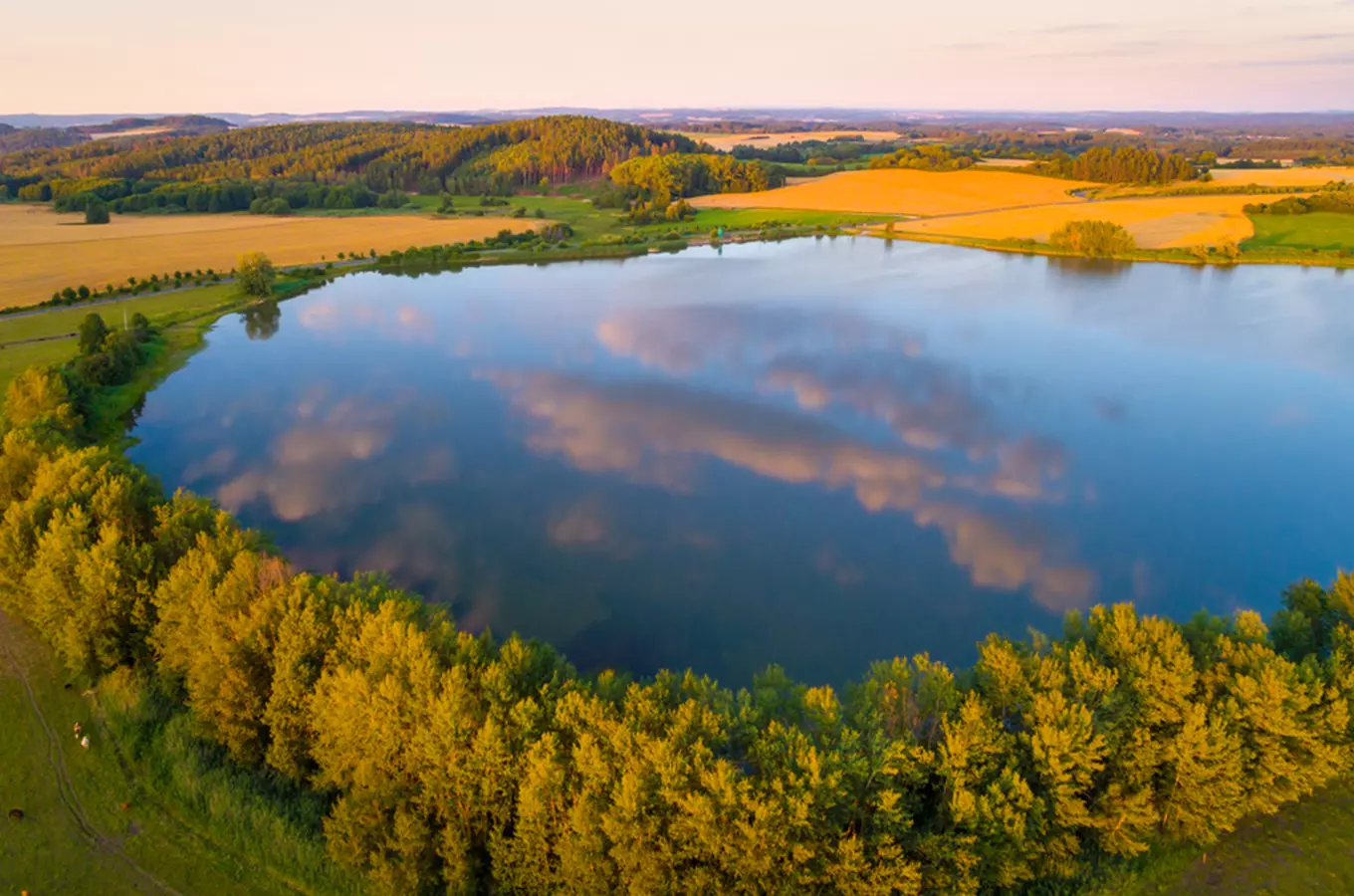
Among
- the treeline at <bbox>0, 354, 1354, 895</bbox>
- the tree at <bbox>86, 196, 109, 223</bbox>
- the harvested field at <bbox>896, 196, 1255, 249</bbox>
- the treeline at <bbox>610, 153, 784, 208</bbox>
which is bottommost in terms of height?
the treeline at <bbox>0, 354, 1354, 895</bbox>

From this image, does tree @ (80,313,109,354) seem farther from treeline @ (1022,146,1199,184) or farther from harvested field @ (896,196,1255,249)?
treeline @ (1022,146,1199,184)

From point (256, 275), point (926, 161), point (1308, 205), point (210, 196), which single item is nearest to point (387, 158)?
point (210, 196)

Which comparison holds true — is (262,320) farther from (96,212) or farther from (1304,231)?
(1304,231)

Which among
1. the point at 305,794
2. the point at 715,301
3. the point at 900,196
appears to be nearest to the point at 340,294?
the point at 715,301

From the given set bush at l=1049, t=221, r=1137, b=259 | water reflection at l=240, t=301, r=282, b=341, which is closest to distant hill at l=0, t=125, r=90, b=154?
water reflection at l=240, t=301, r=282, b=341

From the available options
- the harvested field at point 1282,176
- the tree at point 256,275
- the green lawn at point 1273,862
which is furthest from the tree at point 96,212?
the harvested field at point 1282,176

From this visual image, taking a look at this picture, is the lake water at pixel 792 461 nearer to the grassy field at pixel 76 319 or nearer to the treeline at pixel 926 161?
the grassy field at pixel 76 319
